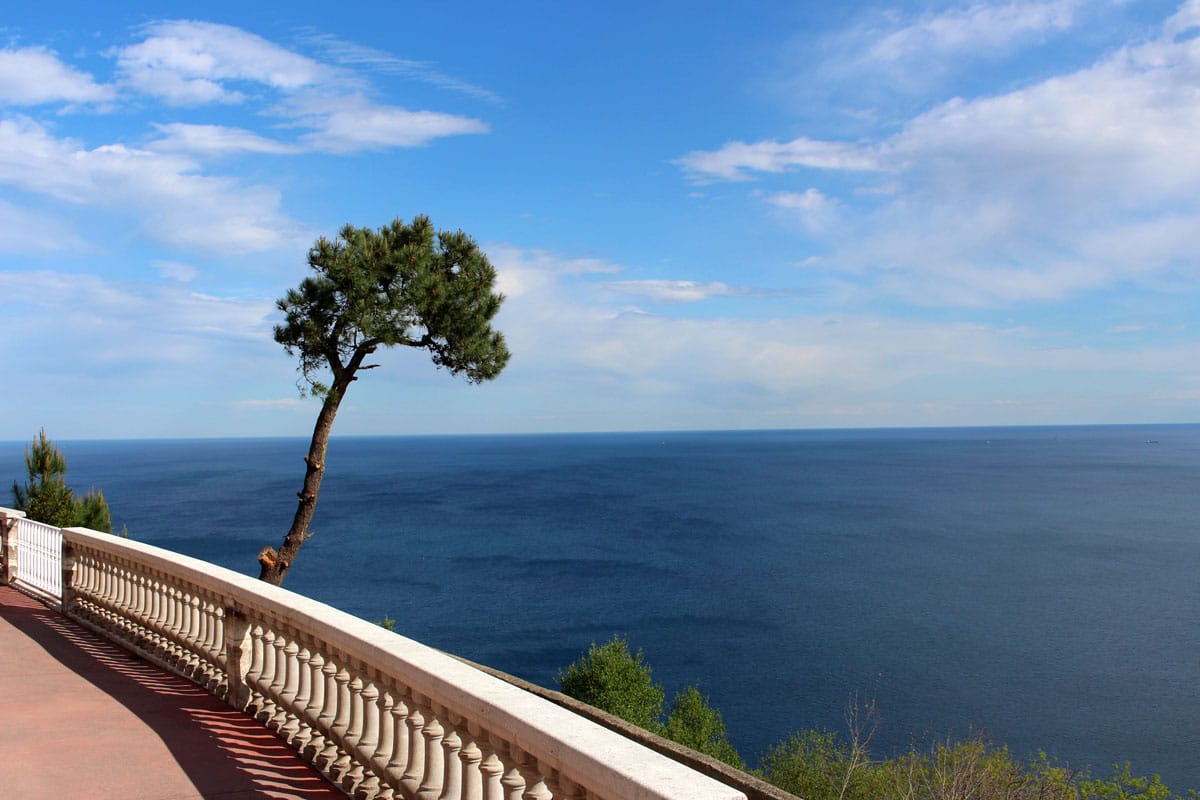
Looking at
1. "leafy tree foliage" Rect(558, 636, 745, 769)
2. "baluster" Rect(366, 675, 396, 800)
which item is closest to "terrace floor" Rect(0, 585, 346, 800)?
"baluster" Rect(366, 675, 396, 800)

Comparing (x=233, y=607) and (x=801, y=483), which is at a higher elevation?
(x=233, y=607)

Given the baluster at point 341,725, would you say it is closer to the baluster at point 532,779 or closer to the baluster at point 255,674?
the baluster at point 255,674

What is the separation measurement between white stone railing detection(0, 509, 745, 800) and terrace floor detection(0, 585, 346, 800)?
165mm

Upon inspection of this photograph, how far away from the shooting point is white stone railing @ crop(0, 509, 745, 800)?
2963 millimetres

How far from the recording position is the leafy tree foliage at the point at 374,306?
14.1 meters

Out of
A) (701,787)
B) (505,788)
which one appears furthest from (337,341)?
(701,787)

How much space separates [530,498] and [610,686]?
8052 centimetres

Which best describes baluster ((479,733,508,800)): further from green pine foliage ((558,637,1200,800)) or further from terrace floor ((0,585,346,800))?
green pine foliage ((558,637,1200,800))

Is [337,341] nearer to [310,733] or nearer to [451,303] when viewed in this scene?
[451,303]

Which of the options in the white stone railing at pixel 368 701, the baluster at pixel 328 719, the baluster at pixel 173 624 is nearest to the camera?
the white stone railing at pixel 368 701

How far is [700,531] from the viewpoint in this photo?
91.2 metres

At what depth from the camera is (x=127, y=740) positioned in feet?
18.1

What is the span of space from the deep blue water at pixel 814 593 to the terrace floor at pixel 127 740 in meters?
37.4

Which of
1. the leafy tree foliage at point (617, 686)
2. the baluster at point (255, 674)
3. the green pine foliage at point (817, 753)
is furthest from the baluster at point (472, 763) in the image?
the leafy tree foliage at point (617, 686)
